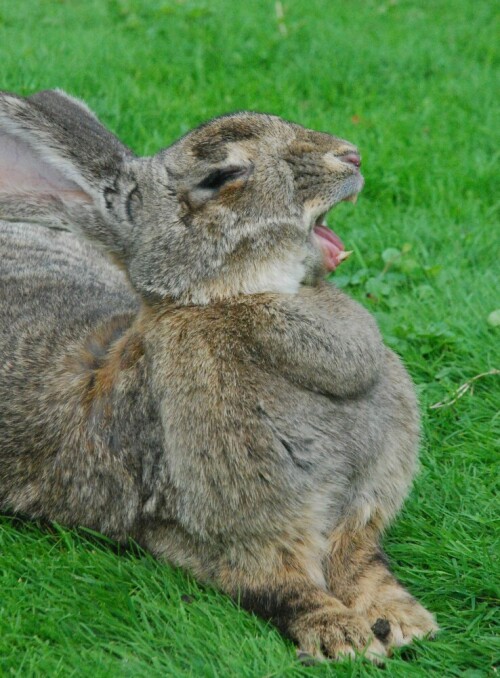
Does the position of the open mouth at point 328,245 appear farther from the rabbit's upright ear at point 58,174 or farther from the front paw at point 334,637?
the front paw at point 334,637

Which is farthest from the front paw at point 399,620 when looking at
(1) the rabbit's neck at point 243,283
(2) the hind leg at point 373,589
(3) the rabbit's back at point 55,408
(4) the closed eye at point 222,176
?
(4) the closed eye at point 222,176

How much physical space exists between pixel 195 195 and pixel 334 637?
4.72ft

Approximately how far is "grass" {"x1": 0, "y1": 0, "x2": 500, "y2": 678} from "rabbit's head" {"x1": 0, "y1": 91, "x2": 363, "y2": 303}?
3.16 feet

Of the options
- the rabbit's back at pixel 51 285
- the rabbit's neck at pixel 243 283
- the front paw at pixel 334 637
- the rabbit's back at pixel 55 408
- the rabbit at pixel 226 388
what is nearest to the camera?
the front paw at pixel 334 637

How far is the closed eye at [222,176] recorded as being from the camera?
142 inches

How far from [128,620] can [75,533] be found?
0.47 metres

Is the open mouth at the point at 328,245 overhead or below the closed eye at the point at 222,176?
below

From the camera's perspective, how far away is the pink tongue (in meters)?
3.79

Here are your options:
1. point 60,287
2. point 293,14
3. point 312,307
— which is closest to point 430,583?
point 312,307

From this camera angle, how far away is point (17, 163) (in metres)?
3.91

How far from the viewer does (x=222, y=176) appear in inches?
143

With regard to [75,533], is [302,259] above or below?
above

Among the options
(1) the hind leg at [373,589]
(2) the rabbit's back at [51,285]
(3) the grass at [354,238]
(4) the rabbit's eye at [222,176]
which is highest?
(4) the rabbit's eye at [222,176]

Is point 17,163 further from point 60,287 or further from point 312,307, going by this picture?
point 312,307
